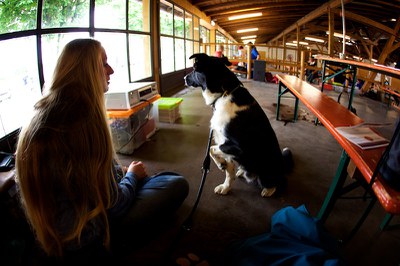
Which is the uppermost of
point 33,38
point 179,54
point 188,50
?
point 188,50

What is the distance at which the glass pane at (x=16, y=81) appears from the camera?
2.09 metres

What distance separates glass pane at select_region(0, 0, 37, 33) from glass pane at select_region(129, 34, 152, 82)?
249 centimetres

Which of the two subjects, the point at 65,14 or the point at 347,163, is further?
the point at 65,14

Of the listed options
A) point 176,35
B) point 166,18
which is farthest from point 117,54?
point 176,35

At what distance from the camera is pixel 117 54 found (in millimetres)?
4398

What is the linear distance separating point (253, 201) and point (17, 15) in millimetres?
2728

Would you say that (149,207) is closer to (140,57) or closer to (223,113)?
(223,113)

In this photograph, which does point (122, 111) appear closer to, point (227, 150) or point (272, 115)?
point (227, 150)

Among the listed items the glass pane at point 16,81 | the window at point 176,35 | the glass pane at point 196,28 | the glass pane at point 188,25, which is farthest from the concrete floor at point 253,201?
the glass pane at point 196,28

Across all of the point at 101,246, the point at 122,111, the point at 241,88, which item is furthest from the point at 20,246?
the point at 241,88

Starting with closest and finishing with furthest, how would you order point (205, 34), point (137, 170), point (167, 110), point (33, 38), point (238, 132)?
point (137, 170), point (238, 132), point (33, 38), point (167, 110), point (205, 34)

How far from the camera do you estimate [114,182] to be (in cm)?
109

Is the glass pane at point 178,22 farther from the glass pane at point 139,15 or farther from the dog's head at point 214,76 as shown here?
the dog's head at point 214,76

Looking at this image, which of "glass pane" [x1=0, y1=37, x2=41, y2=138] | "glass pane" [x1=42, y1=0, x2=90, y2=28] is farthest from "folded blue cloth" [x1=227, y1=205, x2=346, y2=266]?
"glass pane" [x1=42, y1=0, x2=90, y2=28]
